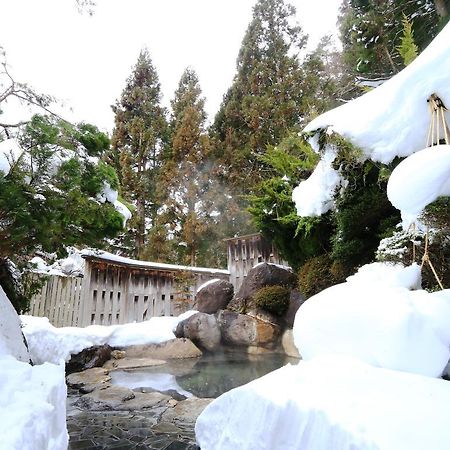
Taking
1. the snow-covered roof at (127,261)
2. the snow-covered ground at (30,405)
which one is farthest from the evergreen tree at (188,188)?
the snow-covered ground at (30,405)

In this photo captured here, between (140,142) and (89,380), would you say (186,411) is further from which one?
(140,142)

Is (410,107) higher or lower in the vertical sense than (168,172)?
lower

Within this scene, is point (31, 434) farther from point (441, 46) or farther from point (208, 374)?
point (208, 374)

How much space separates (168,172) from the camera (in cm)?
1625

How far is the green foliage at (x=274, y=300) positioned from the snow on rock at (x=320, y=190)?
301cm

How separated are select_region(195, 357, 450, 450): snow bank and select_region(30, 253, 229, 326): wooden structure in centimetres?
671

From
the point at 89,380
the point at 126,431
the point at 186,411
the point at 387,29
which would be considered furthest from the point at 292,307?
the point at 387,29

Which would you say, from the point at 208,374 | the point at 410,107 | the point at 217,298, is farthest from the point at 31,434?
the point at 217,298

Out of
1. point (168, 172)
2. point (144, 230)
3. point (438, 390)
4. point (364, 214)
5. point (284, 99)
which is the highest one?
point (284, 99)

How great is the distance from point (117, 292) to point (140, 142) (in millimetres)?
9665

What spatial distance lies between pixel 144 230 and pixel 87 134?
556 inches

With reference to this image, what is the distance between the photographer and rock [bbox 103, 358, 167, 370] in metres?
6.93

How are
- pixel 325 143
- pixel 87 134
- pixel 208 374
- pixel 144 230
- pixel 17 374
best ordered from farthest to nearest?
pixel 144 230
pixel 208 374
pixel 325 143
pixel 87 134
pixel 17 374

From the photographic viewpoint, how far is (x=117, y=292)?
9.89m
